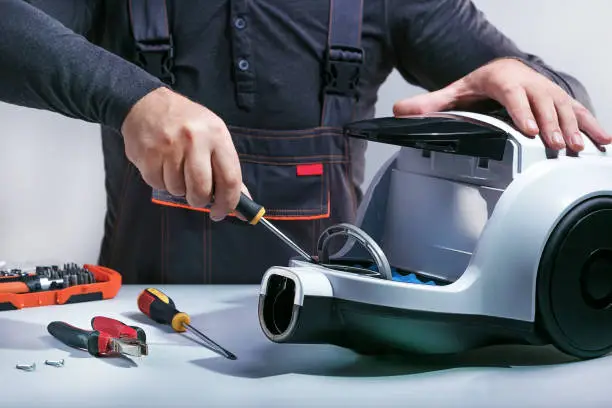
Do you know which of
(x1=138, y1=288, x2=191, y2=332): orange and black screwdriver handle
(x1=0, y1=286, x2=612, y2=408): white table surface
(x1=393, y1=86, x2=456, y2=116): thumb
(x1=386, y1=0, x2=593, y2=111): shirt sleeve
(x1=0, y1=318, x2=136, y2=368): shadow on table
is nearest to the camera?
(x1=0, y1=286, x2=612, y2=408): white table surface

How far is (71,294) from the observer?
1.04 m

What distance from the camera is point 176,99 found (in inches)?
32.9

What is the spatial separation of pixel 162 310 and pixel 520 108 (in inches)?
16.8

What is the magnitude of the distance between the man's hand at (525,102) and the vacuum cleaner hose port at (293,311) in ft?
0.87

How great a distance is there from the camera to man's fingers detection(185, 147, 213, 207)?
792 mm

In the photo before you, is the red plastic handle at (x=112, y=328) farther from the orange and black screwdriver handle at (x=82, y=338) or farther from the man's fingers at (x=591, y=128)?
the man's fingers at (x=591, y=128)

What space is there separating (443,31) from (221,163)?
28.4 inches

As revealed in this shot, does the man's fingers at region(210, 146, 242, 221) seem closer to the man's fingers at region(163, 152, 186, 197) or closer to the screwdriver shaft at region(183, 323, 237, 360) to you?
the man's fingers at region(163, 152, 186, 197)

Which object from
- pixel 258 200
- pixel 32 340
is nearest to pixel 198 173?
pixel 32 340

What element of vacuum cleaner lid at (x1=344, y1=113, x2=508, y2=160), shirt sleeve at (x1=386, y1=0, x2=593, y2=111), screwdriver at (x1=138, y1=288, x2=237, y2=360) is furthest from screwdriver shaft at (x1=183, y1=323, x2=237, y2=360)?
shirt sleeve at (x1=386, y1=0, x2=593, y2=111)

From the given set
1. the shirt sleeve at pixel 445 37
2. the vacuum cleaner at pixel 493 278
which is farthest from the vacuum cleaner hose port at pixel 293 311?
the shirt sleeve at pixel 445 37

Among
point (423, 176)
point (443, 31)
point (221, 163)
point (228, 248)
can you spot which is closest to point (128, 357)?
point (221, 163)

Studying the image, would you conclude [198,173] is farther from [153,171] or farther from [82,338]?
[82,338]

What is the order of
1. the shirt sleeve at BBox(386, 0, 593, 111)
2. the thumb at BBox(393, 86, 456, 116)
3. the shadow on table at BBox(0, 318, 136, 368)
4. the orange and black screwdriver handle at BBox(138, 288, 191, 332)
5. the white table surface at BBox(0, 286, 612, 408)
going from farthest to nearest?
the shirt sleeve at BBox(386, 0, 593, 111), the thumb at BBox(393, 86, 456, 116), the orange and black screwdriver handle at BBox(138, 288, 191, 332), the shadow on table at BBox(0, 318, 136, 368), the white table surface at BBox(0, 286, 612, 408)
